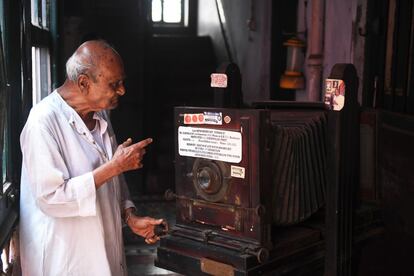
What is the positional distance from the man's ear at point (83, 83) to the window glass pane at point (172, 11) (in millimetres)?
8099

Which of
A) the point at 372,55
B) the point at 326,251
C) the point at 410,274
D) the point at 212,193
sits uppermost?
the point at 372,55

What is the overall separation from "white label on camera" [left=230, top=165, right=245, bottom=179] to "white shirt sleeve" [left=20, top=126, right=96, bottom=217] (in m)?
0.50

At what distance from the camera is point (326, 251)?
2.30 m

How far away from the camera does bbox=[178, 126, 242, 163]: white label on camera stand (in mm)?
2225

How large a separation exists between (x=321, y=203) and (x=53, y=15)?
2.81 metres

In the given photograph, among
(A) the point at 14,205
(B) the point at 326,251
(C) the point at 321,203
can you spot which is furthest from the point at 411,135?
(A) the point at 14,205

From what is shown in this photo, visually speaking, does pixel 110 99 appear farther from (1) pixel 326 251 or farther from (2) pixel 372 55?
(2) pixel 372 55

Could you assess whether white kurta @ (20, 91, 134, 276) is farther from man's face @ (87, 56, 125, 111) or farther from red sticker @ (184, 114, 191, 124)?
red sticker @ (184, 114, 191, 124)

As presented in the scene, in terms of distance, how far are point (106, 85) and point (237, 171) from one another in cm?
58

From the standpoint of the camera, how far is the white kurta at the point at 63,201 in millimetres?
2160

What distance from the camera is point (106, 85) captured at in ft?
7.51

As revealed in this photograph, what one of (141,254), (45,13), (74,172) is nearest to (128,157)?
(74,172)

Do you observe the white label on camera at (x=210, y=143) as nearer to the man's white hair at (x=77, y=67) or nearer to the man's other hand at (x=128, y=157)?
the man's other hand at (x=128, y=157)

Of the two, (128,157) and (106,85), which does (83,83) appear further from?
(128,157)
